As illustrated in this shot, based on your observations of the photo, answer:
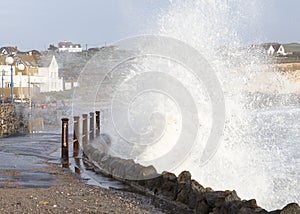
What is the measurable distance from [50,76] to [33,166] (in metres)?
71.6

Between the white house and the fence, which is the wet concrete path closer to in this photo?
the fence

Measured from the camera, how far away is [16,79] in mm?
61812

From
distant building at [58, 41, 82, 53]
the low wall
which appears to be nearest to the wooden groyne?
the low wall

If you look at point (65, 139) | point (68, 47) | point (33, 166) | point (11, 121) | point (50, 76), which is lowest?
point (33, 166)

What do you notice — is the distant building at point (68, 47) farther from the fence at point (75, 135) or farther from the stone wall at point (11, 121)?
the fence at point (75, 135)

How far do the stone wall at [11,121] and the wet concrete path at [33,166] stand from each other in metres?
3.87

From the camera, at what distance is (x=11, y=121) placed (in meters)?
20.8

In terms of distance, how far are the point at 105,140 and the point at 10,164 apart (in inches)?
186

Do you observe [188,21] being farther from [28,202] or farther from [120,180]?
[28,202]

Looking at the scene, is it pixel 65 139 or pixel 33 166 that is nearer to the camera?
pixel 33 166

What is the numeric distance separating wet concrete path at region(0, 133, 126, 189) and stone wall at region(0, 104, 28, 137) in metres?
3.87

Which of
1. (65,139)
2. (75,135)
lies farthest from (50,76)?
(65,139)

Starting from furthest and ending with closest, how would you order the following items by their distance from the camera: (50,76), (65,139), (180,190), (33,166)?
(50,76)
(65,139)
(33,166)
(180,190)

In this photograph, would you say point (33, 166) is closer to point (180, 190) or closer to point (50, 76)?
point (180, 190)
